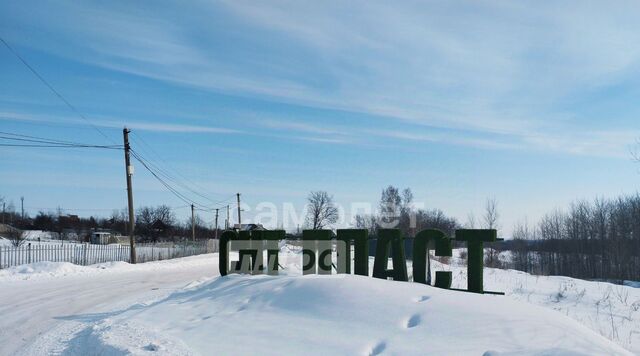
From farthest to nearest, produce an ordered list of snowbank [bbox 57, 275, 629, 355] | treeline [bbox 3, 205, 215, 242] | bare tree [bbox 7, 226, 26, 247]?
treeline [bbox 3, 205, 215, 242], bare tree [bbox 7, 226, 26, 247], snowbank [bbox 57, 275, 629, 355]

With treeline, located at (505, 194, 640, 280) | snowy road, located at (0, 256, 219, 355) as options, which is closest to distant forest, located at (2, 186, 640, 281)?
treeline, located at (505, 194, 640, 280)

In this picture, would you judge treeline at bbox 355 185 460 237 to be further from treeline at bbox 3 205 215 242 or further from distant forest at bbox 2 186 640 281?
treeline at bbox 3 205 215 242

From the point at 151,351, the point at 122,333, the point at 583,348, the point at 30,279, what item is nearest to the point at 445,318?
the point at 583,348

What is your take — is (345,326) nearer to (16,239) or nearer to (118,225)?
(16,239)

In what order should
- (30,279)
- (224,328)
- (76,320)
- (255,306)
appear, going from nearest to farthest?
(224,328) → (255,306) → (76,320) → (30,279)

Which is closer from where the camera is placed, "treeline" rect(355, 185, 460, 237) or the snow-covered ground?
the snow-covered ground

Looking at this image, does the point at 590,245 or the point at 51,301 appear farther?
the point at 590,245

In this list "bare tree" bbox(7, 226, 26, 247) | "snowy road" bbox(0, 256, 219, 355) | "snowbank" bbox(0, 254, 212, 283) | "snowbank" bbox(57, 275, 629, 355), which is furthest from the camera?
"bare tree" bbox(7, 226, 26, 247)

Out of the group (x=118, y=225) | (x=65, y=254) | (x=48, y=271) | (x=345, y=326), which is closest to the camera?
(x=345, y=326)

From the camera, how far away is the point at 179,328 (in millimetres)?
8078

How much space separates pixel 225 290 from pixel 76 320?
311 cm

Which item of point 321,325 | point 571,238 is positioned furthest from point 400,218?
point 321,325

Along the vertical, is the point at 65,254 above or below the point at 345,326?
below

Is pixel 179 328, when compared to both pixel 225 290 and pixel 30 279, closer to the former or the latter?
pixel 225 290
